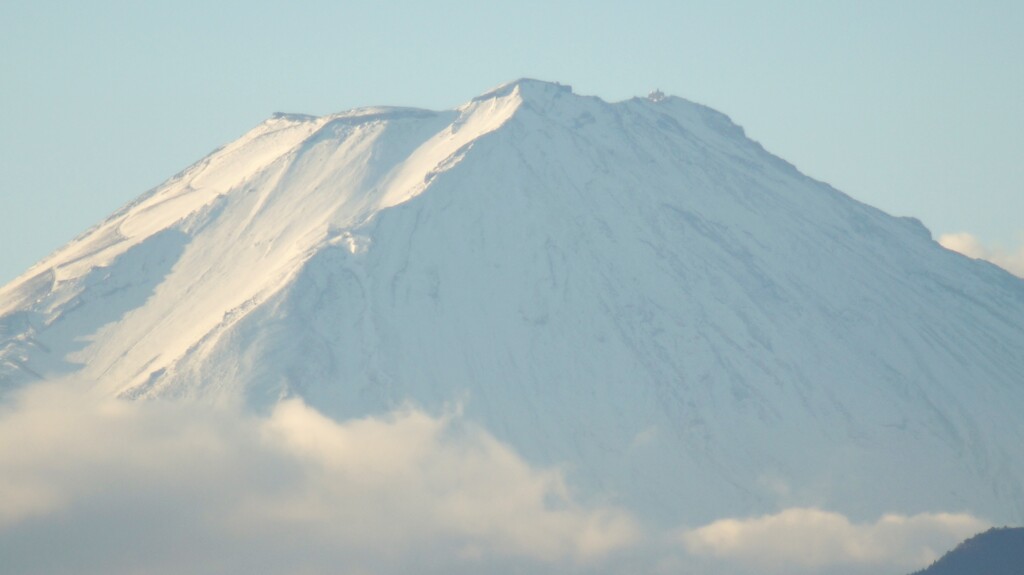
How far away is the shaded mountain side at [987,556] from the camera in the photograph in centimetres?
11494

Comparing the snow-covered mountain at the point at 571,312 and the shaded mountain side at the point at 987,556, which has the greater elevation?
the snow-covered mountain at the point at 571,312

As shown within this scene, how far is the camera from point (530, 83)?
14275 cm

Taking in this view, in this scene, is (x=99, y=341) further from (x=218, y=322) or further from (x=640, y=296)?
(x=640, y=296)

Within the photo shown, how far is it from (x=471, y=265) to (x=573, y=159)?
13516 millimetres

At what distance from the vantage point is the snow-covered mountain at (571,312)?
4806 inches

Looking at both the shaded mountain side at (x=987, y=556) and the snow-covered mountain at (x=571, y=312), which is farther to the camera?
the snow-covered mountain at (x=571, y=312)

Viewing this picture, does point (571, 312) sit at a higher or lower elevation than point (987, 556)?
higher

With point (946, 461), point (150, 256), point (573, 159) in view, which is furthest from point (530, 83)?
point (946, 461)

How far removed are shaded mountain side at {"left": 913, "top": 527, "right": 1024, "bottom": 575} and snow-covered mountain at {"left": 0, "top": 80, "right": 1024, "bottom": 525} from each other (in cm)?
230

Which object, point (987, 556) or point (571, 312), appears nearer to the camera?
point (987, 556)

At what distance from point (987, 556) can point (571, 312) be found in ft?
97.2

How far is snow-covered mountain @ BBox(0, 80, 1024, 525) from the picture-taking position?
122062 millimetres

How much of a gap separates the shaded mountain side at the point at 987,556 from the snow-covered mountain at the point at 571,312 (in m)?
2.30

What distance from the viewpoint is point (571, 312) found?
421ft
